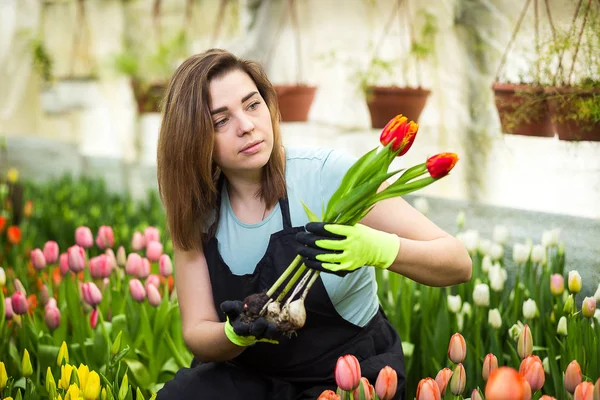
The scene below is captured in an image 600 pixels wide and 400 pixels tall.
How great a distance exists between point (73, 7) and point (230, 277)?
206 inches

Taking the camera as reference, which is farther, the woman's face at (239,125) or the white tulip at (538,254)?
the white tulip at (538,254)

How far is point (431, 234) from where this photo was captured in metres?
1.50

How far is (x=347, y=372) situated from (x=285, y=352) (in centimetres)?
47

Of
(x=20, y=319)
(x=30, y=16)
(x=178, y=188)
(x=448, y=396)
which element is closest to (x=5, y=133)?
(x=30, y=16)

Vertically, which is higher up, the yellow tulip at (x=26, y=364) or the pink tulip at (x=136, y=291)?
the pink tulip at (x=136, y=291)

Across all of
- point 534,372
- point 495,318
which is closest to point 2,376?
point 534,372

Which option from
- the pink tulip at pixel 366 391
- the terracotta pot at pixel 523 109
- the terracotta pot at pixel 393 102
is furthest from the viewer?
the terracotta pot at pixel 393 102

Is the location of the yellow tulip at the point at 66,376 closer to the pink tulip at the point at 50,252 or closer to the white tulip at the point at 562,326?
the pink tulip at the point at 50,252

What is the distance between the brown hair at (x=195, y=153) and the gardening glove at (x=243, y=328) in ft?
1.04

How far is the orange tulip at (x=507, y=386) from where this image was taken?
0.93 meters

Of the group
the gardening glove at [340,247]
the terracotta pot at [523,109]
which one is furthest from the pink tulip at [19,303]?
the terracotta pot at [523,109]

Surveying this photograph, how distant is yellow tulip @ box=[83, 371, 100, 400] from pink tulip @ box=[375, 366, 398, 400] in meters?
0.54

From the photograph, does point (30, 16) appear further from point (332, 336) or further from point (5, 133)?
point (332, 336)

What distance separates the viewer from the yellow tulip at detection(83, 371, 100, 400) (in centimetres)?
137
